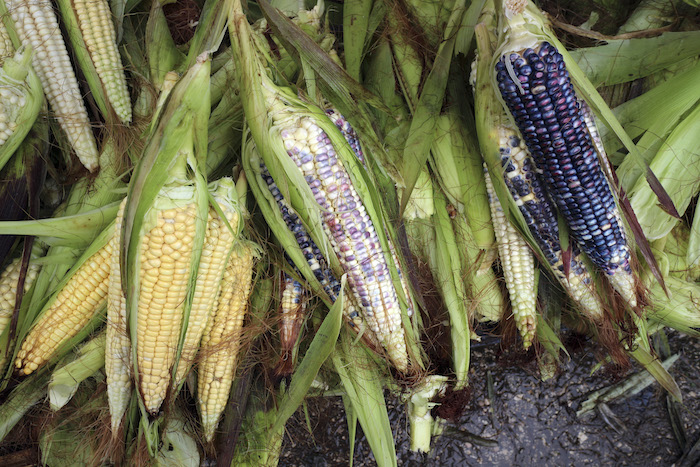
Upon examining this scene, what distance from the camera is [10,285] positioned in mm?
1291

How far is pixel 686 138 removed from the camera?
1304mm

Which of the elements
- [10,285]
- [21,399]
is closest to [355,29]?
[10,285]

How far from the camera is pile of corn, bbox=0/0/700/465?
3.48 feet

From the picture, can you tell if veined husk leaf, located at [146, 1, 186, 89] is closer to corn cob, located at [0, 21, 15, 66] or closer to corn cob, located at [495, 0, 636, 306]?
corn cob, located at [0, 21, 15, 66]

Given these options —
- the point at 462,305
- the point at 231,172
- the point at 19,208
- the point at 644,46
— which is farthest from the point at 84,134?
the point at 644,46

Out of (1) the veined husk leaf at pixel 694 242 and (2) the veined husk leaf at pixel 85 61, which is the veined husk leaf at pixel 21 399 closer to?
(2) the veined husk leaf at pixel 85 61

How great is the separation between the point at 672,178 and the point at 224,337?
1.39m

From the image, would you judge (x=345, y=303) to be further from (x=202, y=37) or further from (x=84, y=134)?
(x=84, y=134)

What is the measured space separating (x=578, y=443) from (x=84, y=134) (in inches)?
78.2

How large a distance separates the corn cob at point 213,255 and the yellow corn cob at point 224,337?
67mm

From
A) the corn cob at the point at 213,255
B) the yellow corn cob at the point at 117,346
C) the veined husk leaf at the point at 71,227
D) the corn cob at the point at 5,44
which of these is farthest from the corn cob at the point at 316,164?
the corn cob at the point at 5,44

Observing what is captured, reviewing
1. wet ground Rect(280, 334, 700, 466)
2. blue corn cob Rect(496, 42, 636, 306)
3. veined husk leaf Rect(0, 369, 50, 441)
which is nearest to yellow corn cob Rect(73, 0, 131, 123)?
veined husk leaf Rect(0, 369, 50, 441)

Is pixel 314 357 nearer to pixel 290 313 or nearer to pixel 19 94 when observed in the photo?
pixel 290 313

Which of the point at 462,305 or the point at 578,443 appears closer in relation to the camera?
the point at 462,305
